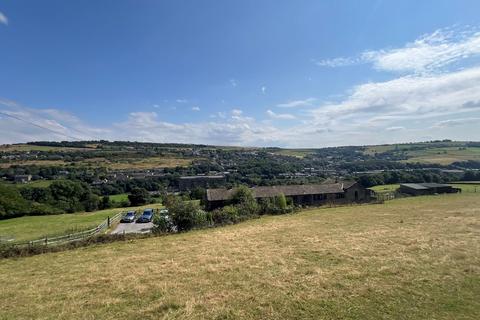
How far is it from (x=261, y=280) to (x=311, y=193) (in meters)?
44.0

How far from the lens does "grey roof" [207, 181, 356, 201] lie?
49375mm

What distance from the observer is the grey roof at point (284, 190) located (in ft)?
162

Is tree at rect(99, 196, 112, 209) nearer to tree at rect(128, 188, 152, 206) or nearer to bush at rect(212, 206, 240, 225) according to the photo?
tree at rect(128, 188, 152, 206)

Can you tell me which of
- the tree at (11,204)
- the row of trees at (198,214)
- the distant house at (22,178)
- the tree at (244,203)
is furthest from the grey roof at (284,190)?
the distant house at (22,178)

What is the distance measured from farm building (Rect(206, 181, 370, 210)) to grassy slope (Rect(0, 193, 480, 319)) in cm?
2981

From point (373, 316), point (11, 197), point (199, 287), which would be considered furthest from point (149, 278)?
point (11, 197)

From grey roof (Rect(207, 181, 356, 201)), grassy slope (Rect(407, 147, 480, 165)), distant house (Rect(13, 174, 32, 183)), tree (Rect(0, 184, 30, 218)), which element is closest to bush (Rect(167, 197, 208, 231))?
grey roof (Rect(207, 181, 356, 201))

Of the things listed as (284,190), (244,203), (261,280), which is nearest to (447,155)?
(284,190)

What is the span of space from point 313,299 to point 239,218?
22.6m

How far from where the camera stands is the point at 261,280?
11555mm

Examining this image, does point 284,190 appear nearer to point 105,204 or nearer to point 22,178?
point 105,204

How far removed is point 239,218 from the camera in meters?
31.9

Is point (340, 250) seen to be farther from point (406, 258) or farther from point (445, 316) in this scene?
point (445, 316)

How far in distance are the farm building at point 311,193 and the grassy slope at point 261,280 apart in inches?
1173
